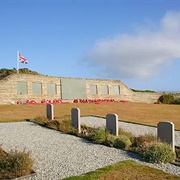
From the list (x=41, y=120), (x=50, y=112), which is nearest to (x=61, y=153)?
(x=41, y=120)

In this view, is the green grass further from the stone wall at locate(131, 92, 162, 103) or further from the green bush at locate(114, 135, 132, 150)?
the stone wall at locate(131, 92, 162, 103)

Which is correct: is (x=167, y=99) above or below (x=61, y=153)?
above

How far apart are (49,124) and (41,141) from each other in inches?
153

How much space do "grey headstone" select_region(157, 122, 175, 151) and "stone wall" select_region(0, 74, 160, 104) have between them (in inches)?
908

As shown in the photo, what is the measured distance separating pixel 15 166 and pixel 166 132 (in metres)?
5.25

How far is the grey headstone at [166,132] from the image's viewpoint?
845 centimetres

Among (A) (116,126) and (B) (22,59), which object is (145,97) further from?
(A) (116,126)

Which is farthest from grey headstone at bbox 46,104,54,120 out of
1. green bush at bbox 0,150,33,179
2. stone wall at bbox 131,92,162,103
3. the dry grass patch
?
stone wall at bbox 131,92,162,103

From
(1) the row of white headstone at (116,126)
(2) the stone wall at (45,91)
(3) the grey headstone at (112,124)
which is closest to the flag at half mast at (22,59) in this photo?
(2) the stone wall at (45,91)

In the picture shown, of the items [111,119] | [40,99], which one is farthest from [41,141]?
[40,99]

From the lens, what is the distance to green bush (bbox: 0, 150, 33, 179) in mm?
6047

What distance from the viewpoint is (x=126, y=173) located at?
243 inches

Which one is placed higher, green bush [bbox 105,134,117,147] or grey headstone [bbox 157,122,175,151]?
grey headstone [bbox 157,122,175,151]

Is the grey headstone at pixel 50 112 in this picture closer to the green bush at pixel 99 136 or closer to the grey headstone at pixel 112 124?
the grey headstone at pixel 112 124
